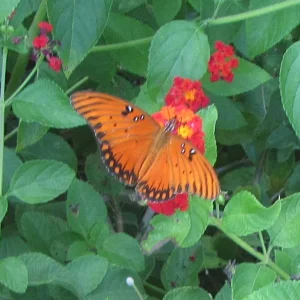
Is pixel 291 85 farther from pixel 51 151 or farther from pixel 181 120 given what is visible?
pixel 51 151

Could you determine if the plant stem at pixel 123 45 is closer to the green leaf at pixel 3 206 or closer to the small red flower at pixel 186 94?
the small red flower at pixel 186 94

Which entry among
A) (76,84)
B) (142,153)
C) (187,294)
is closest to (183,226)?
(142,153)

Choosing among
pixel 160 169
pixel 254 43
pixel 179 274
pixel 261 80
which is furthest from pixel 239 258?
pixel 160 169

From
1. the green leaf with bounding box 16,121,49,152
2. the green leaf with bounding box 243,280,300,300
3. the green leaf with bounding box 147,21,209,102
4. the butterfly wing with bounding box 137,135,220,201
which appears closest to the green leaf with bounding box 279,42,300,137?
the green leaf with bounding box 147,21,209,102

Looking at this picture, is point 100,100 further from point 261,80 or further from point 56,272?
point 261,80

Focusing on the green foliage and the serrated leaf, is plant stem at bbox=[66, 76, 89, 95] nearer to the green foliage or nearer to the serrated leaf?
the green foliage

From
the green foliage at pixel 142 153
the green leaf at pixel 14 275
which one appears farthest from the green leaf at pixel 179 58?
the green leaf at pixel 14 275
